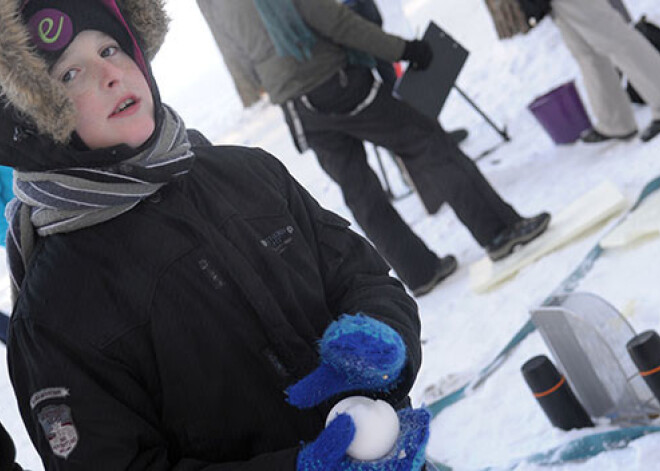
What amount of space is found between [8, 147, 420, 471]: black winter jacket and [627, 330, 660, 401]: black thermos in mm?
879

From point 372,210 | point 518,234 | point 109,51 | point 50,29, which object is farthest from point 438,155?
point 50,29

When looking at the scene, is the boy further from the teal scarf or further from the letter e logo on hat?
the teal scarf

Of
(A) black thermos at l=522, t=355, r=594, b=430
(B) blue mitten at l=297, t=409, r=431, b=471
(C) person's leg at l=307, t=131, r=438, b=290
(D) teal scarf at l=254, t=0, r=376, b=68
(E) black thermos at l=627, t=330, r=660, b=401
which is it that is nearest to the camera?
(B) blue mitten at l=297, t=409, r=431, b=471

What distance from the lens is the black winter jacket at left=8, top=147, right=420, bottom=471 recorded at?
111cm

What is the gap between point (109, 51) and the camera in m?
1.33

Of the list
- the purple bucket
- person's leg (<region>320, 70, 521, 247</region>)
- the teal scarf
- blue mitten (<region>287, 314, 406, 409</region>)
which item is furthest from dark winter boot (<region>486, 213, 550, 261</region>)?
blue mitten (<region>287, 314, 406, 409</region>)

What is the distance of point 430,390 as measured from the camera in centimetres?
295

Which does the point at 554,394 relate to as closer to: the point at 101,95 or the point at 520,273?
the point at 520,273

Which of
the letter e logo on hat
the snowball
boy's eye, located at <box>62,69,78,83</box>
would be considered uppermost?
the letter e logo on hat

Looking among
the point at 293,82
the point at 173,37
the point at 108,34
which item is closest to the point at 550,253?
the point at 293,82

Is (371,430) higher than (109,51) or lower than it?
lower

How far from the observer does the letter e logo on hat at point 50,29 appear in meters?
1.24

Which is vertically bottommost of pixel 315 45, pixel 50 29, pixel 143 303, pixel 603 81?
pixel 603 81

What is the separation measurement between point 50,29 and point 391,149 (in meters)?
2.56
